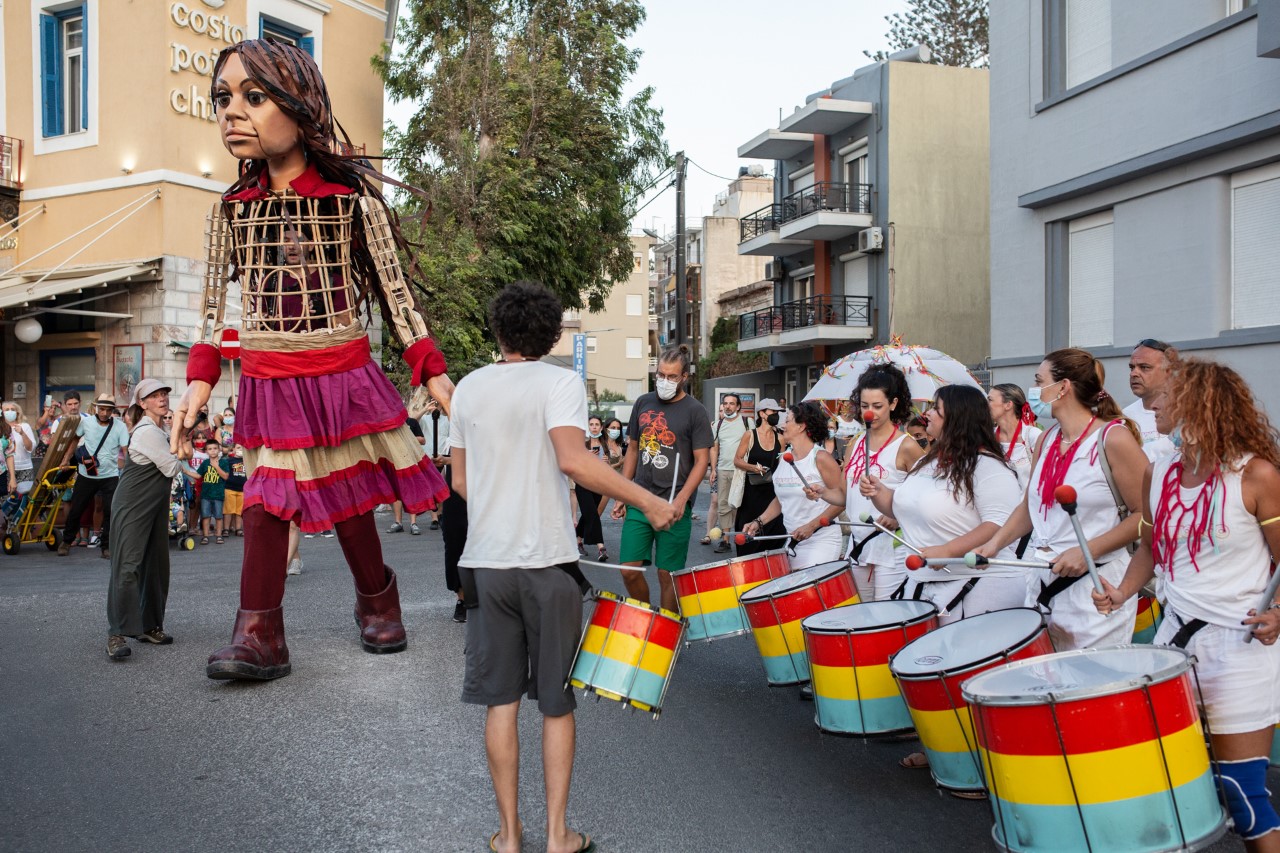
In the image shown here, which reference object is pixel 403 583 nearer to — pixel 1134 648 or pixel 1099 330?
pixel 1134 648

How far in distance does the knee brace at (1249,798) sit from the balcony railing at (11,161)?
→ 20.3 metres

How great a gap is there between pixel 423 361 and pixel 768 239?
82.6ft

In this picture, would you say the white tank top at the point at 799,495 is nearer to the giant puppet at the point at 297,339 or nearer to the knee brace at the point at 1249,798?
the giant puppet at the point at 297,339

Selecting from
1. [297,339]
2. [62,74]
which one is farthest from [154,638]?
[62,74]

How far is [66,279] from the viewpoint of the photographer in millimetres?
17688

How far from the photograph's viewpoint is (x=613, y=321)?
68875 mm

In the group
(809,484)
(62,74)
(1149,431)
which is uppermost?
(62,74)

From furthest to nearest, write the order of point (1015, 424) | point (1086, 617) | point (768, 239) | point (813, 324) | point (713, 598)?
point (768, 239), point (813, 324), point (1015, 424), point (713, 598), point (1086, 617)

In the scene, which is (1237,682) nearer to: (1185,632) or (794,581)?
(1185,632)

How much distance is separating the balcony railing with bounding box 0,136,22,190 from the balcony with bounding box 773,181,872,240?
17138 millimetres

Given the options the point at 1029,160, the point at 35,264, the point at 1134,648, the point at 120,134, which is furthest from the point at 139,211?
the point at 1134,648

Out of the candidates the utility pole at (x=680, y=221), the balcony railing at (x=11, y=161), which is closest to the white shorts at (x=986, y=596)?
the balcony railing at (x=11, y=161)

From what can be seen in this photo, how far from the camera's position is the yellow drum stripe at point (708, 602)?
5.30 metres

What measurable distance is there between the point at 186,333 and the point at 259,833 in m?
15.4
